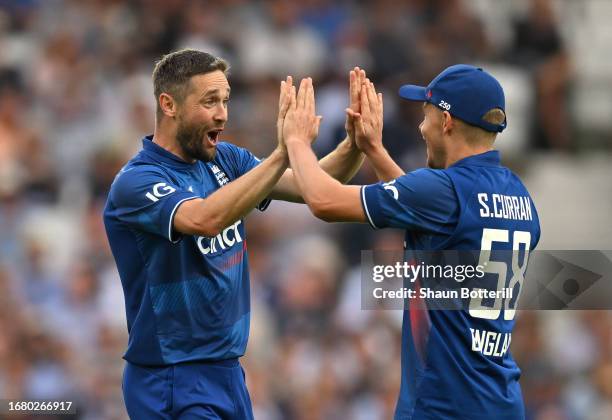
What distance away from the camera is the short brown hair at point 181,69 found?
5.77m

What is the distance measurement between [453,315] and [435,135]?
0.84 metres

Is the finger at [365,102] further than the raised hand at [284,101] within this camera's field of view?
Yes

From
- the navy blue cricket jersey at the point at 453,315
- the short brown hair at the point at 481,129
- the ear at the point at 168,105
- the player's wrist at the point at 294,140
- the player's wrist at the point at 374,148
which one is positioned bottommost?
the navy blue cricket jersey at the point at 453,315

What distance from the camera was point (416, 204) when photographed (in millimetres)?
5262

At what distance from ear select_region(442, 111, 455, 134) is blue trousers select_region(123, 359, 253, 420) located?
4.88 ft

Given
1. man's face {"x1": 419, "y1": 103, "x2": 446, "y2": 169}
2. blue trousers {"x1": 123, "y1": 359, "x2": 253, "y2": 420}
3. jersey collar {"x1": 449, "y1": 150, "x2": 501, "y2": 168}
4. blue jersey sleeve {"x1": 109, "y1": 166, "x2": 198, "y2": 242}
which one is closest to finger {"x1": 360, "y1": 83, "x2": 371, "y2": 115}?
man's face {"x1": 419, "y1": 103, "x2": 446, "y2": 169}

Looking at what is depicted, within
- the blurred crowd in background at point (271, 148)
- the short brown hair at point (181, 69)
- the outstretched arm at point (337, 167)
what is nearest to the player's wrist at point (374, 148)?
the outstretched arm at point (337, 167)

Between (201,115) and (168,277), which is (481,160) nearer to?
(201,115)

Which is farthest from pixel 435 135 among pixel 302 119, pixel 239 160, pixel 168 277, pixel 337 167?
pixel 168 277

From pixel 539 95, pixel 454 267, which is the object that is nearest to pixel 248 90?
pixel 539 95

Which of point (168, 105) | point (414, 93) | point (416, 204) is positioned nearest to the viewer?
point (416, 204)

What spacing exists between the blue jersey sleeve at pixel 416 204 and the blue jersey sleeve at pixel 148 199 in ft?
2.85

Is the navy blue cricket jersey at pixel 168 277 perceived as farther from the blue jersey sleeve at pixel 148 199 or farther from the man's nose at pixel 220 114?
the man's nose at pixel 220 114

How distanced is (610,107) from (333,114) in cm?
338
